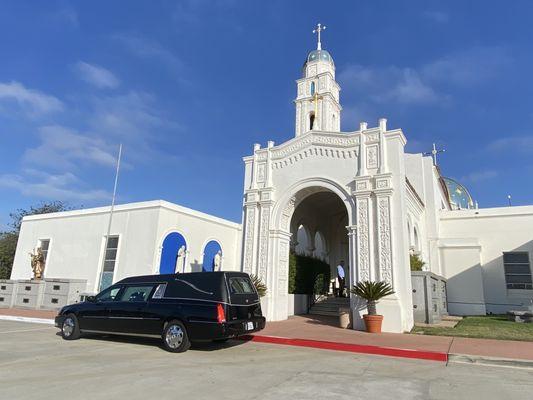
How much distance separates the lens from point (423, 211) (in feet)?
65.4

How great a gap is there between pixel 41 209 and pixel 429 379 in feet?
134

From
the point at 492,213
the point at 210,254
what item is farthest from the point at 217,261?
the point at 492,213

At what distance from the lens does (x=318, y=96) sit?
21594 millimetres

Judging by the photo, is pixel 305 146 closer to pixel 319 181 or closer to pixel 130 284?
pixel 319 181

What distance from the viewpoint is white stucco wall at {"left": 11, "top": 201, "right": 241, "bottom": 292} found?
16656 millimetres

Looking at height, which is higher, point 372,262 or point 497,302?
point 372,262

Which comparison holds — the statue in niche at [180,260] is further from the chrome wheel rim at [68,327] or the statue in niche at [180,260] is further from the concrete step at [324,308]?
the chrome wheel rim at [68,327]

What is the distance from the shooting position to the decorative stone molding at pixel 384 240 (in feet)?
39.6

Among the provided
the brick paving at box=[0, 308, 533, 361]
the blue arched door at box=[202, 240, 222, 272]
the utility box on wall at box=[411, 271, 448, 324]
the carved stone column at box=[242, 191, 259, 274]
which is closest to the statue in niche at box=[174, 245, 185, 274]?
the blue arched door at box=[202, 240, 222, 272]

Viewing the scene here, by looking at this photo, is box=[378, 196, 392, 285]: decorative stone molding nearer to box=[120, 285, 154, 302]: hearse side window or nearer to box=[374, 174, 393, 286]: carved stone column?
box=[374, 174, 393, 286]: carved stone column

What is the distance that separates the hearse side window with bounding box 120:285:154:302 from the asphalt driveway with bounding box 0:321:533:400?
3.49 feet

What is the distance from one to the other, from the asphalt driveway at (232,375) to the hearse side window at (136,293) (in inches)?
41.8

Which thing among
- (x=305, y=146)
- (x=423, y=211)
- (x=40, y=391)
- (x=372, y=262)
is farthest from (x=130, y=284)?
(x=423, y=211)

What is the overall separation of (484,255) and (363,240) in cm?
1104
